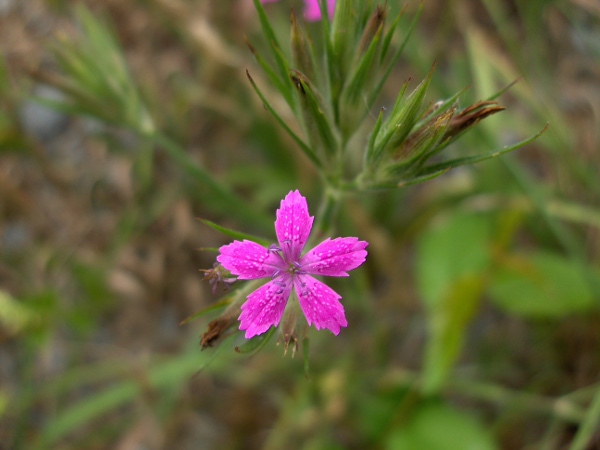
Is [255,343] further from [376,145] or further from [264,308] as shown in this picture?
[376,145]

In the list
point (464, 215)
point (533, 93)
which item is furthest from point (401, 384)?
point (533, 93)

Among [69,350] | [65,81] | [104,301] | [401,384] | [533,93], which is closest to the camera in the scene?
[65,81]

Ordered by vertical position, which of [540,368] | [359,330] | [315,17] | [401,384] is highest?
[315,17]

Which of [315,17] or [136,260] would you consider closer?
[315,17]

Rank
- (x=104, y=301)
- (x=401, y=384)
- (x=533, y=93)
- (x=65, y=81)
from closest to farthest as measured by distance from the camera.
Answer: (x=65, y=81)
(x=401, y=384)
(x=533, y=93)
(x=104, y=301)

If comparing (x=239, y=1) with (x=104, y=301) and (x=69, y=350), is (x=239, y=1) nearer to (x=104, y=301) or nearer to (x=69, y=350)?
(x=104, y=301)

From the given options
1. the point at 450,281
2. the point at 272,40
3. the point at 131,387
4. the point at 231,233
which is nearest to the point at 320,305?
the point at 231,233

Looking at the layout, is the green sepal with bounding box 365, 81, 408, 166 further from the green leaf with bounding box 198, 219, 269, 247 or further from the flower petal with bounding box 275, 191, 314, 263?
the green leaf with bounding box 198, 219, 269, 247
